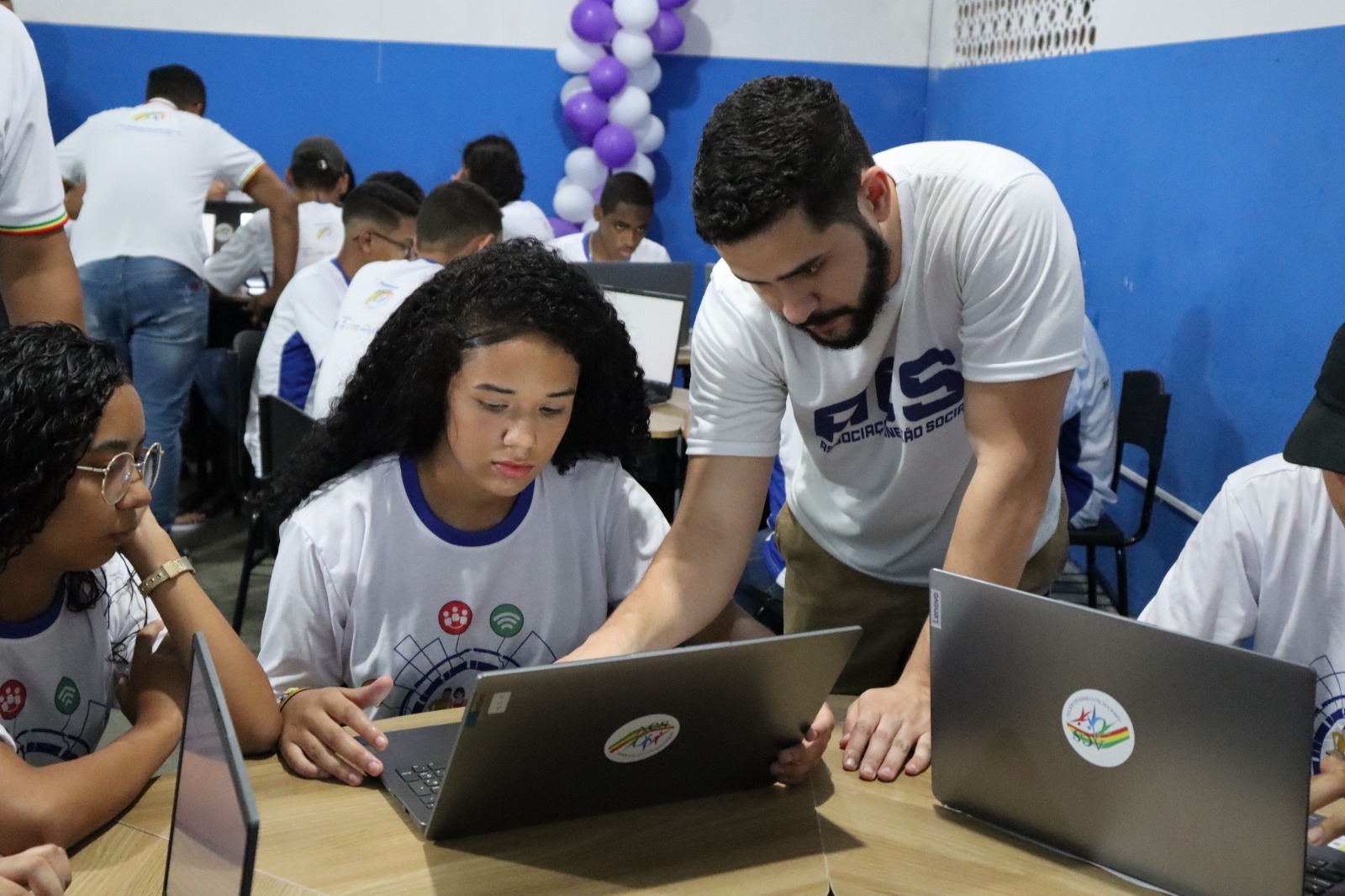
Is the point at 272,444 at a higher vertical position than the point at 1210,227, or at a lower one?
lower

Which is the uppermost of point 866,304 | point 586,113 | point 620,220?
point 586,113

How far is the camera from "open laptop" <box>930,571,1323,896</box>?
1026 mm

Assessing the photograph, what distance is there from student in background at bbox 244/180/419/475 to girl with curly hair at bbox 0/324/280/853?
6.57 feet

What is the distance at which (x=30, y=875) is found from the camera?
1.06 meters

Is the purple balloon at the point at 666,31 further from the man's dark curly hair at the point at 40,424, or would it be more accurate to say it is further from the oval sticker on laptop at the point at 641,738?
the oval sticker on laptop at the point at 641,738

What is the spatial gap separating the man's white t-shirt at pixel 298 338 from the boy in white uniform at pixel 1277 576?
257 cm

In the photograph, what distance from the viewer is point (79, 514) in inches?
52.0

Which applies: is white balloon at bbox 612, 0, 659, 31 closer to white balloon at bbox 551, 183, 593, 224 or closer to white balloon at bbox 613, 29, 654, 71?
white balloon at bbox 613, 29, 654, 71

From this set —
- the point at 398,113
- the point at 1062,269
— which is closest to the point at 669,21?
the point at 398,113

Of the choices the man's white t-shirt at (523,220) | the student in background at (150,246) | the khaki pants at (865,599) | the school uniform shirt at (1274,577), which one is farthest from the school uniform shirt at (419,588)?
the man's white t-shirt at (523,220)

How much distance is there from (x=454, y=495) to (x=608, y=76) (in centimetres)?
493

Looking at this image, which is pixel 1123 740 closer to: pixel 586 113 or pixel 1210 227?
pixel 1210 227

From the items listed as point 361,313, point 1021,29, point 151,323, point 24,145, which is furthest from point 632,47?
point 24,145

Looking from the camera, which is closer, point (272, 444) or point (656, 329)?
point (272, 444)
